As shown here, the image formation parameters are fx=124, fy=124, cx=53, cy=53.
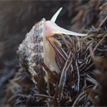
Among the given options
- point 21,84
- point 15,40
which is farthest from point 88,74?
point 15,40

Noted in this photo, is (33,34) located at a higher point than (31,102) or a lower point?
higher

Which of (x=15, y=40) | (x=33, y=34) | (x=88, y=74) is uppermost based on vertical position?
(x=15, y=40)

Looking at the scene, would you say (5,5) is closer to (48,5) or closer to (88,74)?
(48,5)

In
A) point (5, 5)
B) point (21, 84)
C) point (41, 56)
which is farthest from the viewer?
point (5, 5)

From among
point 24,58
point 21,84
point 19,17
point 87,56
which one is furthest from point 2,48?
point 87,56

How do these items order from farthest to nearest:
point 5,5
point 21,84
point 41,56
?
point 5,5
point 21,84
point 41,56

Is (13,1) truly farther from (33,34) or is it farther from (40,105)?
(40,105)

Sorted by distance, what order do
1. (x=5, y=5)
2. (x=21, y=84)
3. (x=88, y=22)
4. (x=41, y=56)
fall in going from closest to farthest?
(x=41, y=56)
(x=21, y=84)
(x=88, y=22)
(x=5, y=5)

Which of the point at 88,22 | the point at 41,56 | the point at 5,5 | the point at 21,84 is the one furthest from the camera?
the point at 5,5

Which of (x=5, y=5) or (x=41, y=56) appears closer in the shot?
(x=41, y=56)
